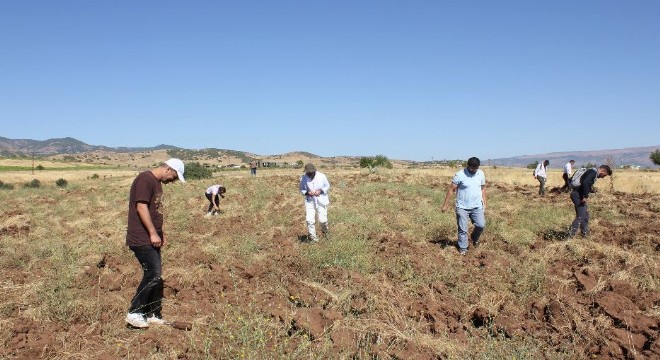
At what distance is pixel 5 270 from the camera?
21.5 ft

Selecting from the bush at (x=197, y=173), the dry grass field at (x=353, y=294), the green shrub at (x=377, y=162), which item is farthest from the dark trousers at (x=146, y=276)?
the green shrub at (x=377, y=162)

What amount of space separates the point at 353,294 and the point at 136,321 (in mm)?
2359

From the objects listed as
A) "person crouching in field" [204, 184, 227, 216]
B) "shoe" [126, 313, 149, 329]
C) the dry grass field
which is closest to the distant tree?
the dry grass field

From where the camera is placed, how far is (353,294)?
16.0 feet

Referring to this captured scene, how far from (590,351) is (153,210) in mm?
4314

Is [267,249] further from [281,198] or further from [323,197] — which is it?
[281,198]

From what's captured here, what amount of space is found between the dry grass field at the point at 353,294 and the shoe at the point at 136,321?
0.24 ft

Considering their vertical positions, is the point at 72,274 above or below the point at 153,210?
below

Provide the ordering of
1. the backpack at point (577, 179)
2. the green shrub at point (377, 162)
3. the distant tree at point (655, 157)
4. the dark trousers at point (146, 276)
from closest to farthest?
the dark trousers at point (146, 276), the backpack at point (577, 179), the green shrub at point (377, 162), the distant tree at point (655, 157)

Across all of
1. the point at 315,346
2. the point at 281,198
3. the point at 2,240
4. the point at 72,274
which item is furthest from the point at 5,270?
the point at 281,198

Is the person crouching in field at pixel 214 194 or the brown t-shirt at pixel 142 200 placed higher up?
the brown t-shirt at pixel 142 200

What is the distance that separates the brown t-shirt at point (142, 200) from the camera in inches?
158

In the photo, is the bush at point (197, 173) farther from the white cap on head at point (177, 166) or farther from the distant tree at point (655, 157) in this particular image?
the distant tree at point (655, 157)

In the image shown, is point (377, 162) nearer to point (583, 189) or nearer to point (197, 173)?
point (197, 173)
